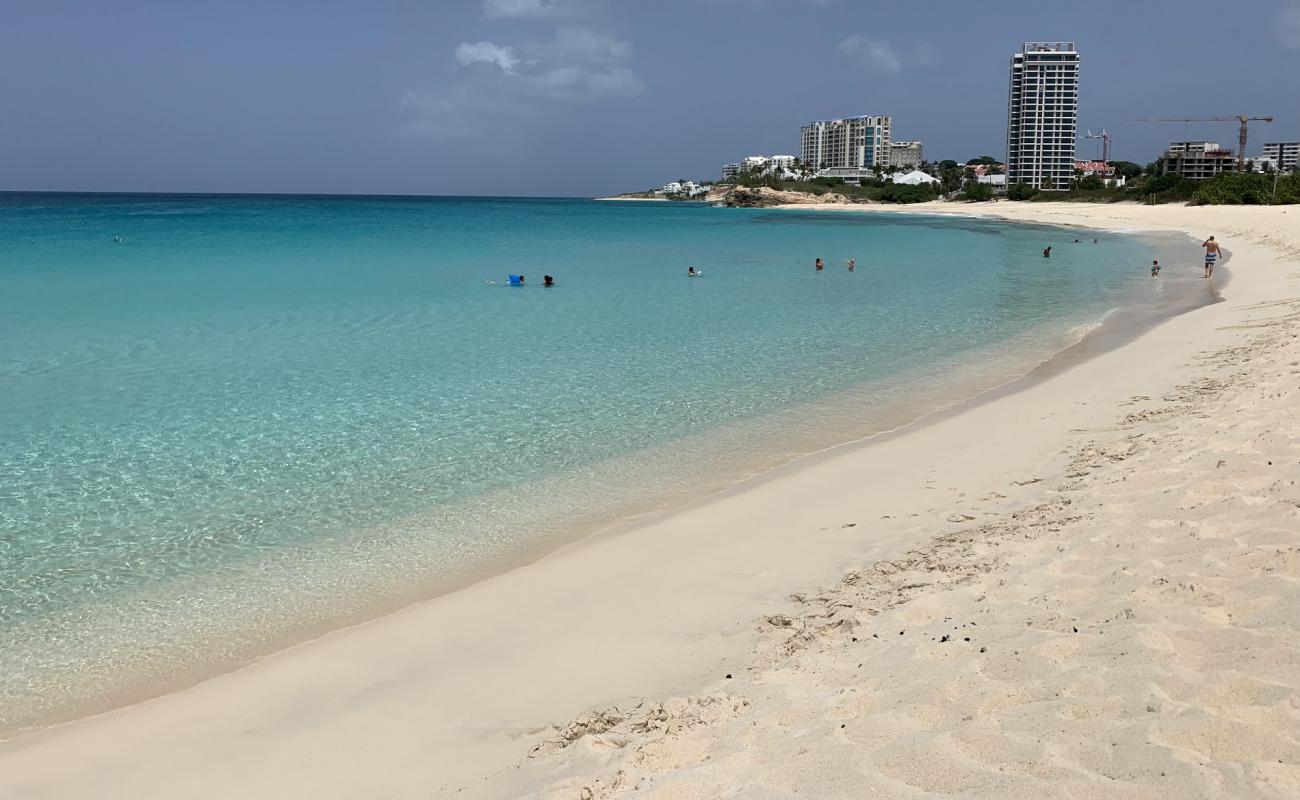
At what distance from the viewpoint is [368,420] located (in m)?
12.5

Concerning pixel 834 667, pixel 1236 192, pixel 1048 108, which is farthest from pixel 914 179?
pixel 834 667

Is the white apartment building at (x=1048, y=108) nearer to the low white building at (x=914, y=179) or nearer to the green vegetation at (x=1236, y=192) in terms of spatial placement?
the low white building at (x=914, y=179)

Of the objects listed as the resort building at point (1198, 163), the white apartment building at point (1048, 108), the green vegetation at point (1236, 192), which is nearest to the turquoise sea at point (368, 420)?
the green vegetation at point (1236, 192)

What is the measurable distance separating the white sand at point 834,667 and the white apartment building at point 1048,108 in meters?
202

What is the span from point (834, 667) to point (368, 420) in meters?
9.05

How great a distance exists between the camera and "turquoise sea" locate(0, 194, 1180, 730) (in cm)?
709

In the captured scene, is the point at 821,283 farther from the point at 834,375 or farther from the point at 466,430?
the point at 466,430

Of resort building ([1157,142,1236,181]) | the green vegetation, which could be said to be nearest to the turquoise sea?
the green vegetation

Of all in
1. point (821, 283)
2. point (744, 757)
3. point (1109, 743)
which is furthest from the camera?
point (821, 283)

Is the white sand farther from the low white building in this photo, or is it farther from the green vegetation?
the low white building

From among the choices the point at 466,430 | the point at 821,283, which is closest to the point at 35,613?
the point at 466,430

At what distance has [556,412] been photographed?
1293 centimetres

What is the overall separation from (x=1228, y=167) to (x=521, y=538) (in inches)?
6830

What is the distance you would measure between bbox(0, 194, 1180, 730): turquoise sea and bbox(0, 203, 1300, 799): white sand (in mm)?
918
